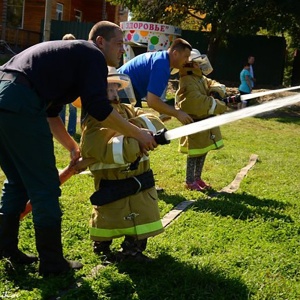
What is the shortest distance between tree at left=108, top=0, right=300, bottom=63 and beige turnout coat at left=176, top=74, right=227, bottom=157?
47.9 ft

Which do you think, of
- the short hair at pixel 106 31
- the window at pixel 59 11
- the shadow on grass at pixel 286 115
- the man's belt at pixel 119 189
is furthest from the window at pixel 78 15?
the man's belt at pixel 119 189

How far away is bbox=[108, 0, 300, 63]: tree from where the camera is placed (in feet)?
66.9

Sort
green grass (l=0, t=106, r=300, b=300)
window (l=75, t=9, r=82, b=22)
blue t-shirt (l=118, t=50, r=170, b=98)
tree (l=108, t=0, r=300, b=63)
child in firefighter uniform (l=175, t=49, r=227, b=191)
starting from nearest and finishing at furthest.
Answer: green grass (l=0, t=106, r=300, b=300) → blue t-shirt (l=118, t=50, r=170, b=98) → child in firefighter uniform (l=175, t=49, r=227, b=191) → tree (l=108, t=0, r=300, b=63) → window (l=75, t=9, r=82, b=22)

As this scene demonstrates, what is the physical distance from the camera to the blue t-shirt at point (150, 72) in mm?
5684

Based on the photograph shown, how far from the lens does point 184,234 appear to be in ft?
15.5

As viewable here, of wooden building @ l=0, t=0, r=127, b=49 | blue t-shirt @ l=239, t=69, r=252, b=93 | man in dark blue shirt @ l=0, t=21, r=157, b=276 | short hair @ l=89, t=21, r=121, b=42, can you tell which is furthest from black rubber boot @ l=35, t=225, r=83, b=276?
wooden building @ l=0, t=0, r=127, b=49

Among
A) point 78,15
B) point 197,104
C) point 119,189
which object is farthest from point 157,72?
point 78,15

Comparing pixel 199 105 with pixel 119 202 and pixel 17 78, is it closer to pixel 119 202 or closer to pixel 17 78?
pixel 119 202

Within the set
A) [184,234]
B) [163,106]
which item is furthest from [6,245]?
[163,106]

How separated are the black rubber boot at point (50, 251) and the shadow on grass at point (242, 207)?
2.20 m

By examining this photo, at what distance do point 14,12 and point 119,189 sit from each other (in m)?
25.9

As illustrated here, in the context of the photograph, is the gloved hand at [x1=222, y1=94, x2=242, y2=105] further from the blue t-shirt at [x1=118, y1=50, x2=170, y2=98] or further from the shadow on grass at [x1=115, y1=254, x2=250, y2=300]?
the shadow on grass at [x1=115, y1=254, x2=250, y2=300]

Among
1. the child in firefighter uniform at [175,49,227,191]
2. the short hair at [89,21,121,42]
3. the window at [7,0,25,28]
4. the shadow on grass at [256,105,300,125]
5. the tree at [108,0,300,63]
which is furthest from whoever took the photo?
the window at [7,0,25,28]

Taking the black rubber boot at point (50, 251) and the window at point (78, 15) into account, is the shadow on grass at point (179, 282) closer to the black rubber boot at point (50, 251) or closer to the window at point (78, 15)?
the black rubber boot at point (50, 251)
